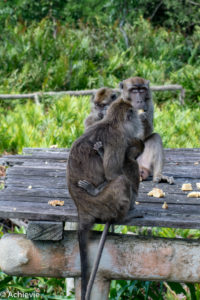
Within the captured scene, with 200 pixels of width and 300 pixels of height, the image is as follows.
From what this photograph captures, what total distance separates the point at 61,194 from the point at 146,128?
4.38 feet

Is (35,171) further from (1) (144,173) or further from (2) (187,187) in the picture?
(2) (187,187)

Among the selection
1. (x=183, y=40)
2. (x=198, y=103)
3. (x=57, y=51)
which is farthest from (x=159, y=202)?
(x=183, y=40)

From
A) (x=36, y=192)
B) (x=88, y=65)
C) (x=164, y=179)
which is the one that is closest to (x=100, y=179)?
(x=36, y=192)

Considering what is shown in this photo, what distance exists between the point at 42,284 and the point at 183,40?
1259cm

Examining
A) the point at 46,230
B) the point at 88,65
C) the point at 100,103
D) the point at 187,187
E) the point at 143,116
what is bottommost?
the point at 46,230

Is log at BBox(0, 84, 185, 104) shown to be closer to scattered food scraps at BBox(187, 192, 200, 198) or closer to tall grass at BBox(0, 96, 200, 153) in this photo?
tall grass at BBox(0, 96, 200, 153)

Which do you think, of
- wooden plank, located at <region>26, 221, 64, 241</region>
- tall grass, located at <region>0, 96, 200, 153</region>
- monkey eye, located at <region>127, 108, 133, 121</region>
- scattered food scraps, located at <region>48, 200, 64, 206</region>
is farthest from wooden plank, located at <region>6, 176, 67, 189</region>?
tall grass, located at <region>0, 96, 200, 153</region>

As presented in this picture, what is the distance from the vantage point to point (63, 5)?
17.7 metres

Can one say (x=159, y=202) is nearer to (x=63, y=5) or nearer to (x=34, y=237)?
(x=34, y=237)

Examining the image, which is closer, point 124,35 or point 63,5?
point 124,35

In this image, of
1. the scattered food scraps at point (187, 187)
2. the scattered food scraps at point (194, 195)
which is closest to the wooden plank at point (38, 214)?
the scattered food scraps at point (194, 195)

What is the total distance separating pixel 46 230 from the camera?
3068 millimetres

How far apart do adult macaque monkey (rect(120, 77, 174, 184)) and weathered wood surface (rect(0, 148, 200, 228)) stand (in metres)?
0.19

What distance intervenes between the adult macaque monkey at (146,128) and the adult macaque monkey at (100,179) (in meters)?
1.27
